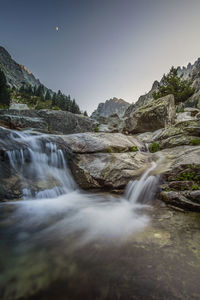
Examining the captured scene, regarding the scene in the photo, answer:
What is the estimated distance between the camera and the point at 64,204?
460 centimetres

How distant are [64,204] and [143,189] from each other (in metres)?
2.88

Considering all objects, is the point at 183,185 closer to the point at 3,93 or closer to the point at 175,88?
the point at 175,88

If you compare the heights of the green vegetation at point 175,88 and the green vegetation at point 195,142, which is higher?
the green vegetation at point 175,88

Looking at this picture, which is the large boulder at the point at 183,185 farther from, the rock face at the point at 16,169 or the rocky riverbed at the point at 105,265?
the rock face at the point at 16,169

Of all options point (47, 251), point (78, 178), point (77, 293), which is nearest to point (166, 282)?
point (77, 293)

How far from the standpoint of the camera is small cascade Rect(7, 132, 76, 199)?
488 centimetres

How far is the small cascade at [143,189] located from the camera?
4532 millimetres

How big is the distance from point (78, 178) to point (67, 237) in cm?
348

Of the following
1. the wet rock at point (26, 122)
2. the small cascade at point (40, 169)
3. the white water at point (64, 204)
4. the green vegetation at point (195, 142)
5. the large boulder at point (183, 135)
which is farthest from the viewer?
the wet rock at point (26, 122)

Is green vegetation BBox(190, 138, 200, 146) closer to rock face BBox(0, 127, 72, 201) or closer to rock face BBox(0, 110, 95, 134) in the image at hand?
rock face BBox(0, 127, 72, 201)

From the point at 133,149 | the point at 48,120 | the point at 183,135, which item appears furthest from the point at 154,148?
the point at 48,120

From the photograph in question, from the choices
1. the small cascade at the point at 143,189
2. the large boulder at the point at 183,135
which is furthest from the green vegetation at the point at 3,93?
the small cascade at the point at 143,189

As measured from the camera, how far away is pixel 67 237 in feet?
9.02

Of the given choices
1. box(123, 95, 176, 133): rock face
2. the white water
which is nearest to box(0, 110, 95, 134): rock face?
box(123, 95, 176, 133): rock face
